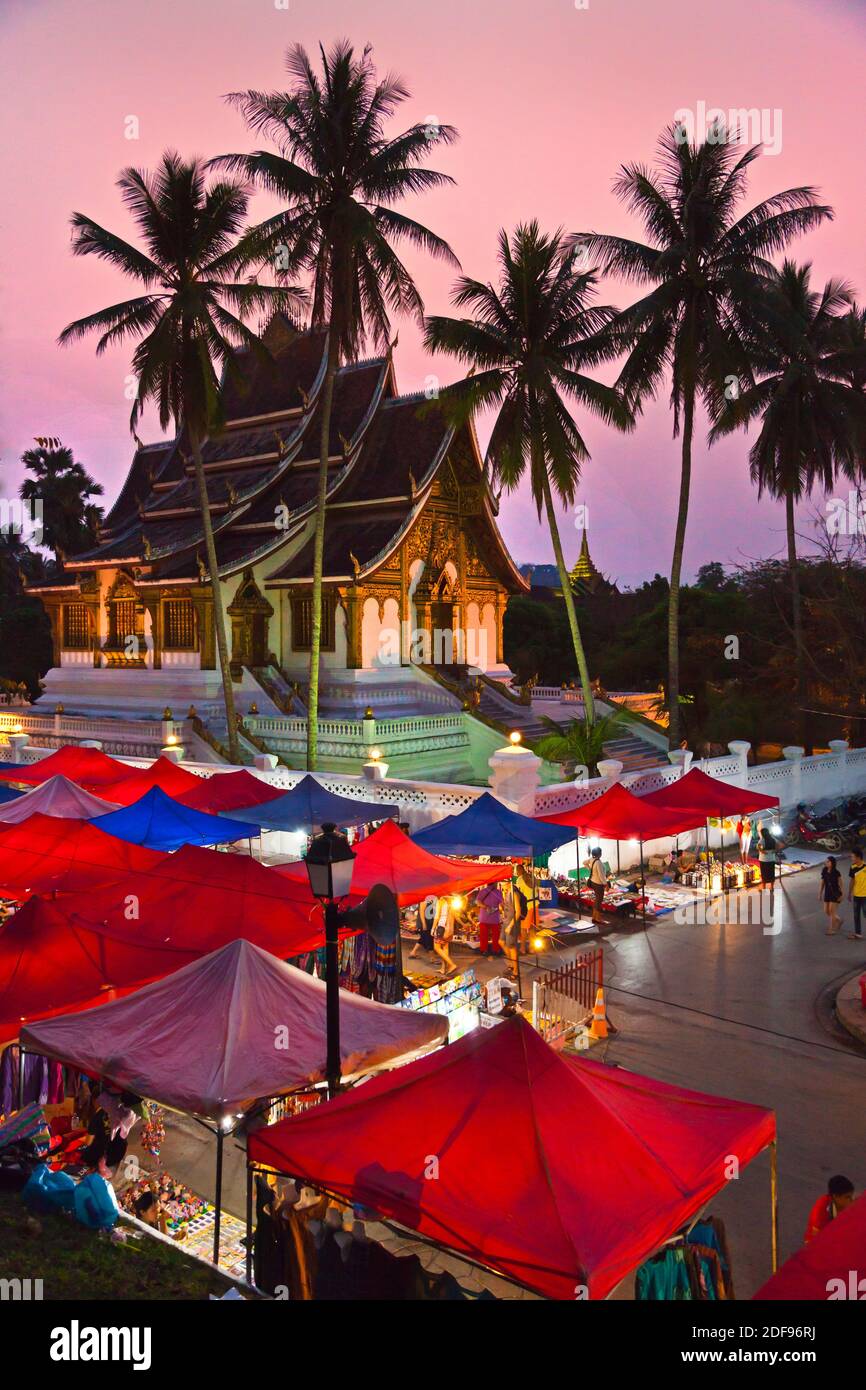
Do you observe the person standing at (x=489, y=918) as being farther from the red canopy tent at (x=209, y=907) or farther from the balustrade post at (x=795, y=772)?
the balustrade post at (x=795, y=772)

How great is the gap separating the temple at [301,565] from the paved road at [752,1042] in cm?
1538

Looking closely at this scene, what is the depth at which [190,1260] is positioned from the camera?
19.2 feet

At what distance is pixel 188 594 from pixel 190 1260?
25.2m

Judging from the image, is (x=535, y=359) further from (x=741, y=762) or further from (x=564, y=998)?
(x=564, y=998)

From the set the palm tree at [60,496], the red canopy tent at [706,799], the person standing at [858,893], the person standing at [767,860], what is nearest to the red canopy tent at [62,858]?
the red canopy tent at [706,799]

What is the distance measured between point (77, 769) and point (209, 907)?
34.7ft

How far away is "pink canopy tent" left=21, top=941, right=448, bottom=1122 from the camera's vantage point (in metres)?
6.77

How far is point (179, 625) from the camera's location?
A: 98.0ft

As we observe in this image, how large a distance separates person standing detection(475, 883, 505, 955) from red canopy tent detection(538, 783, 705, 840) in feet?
5.99

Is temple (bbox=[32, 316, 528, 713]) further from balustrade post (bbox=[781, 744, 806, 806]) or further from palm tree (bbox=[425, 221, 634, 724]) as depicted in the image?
balustrade post (bbox=[781, 744, 806, 806])

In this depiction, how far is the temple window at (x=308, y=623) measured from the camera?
1133 inches

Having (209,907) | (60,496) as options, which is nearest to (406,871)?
(209,907)

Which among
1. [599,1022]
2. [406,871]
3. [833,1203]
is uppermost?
[406,871]
